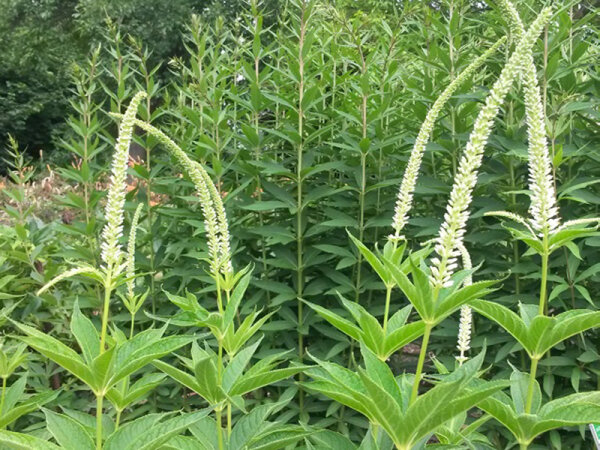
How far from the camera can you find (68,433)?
1.66 metres

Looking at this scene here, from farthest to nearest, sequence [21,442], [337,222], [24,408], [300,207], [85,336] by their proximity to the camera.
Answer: [300,207], [337,222], [24,408], [85,336], [21,442]

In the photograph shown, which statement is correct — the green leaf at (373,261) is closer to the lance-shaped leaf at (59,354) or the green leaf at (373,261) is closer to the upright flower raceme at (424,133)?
the upright flower raceme at (424,133)

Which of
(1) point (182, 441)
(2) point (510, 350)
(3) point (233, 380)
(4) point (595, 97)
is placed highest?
(4) point (595, 97)

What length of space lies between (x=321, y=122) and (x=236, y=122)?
1.89ft

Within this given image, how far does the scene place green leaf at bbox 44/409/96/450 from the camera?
163cm

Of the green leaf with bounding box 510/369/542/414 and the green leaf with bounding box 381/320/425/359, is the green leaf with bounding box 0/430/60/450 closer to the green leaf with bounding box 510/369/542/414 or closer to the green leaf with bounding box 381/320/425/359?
the green leaf with bounding box 381/320/425/359

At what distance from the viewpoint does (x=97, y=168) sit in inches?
167

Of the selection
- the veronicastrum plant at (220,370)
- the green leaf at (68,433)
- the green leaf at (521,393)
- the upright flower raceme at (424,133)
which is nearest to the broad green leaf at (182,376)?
the veronicastrum plant at (220,370)

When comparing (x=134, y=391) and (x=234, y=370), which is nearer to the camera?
(x=134, y=391)

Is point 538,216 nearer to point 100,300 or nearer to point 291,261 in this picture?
point 291,261

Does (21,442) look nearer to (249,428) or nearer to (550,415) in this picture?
(249,428)

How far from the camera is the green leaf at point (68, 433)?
163cm

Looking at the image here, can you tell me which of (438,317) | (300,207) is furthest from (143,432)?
(300,207)

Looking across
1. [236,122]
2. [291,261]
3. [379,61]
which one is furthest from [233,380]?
[379,61]
